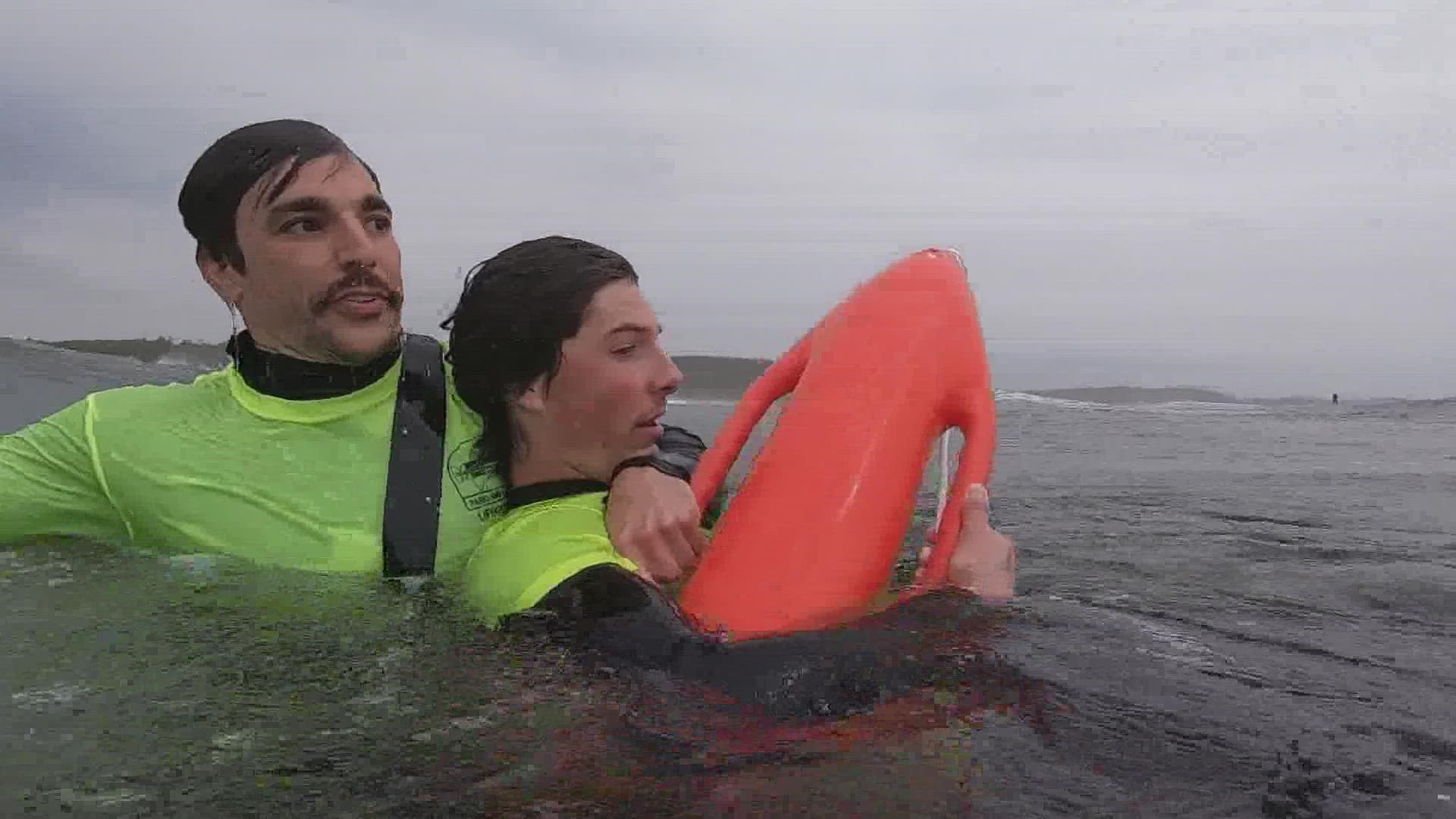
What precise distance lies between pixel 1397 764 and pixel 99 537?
3401 mm

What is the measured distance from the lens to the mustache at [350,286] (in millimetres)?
2928

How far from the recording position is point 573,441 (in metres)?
2.79

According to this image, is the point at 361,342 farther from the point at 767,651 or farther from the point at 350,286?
the point at 767,651

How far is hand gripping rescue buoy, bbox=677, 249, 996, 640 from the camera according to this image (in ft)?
8.72

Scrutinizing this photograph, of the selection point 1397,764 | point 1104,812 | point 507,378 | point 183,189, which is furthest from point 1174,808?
point 183,189

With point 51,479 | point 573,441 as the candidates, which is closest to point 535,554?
point 573,441

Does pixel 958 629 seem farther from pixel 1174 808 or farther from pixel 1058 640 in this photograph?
pixel 1174 808

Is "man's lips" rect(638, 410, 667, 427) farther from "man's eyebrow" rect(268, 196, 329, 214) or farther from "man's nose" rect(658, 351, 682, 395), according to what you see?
"man's eyebrow" rect(268, 196, 329, 214)

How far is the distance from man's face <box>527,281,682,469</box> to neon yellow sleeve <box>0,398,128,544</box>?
139 centimetres

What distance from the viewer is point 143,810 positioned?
62.2 inches

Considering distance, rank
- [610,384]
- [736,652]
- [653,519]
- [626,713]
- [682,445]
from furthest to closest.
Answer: [682,445] < [610,384] < [653,519] < [736,652] < [626,713]

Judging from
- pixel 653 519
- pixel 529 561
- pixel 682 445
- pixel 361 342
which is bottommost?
pixel 529 561

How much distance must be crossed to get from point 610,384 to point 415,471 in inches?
26.4

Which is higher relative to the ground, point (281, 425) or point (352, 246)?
point (352, 246)
